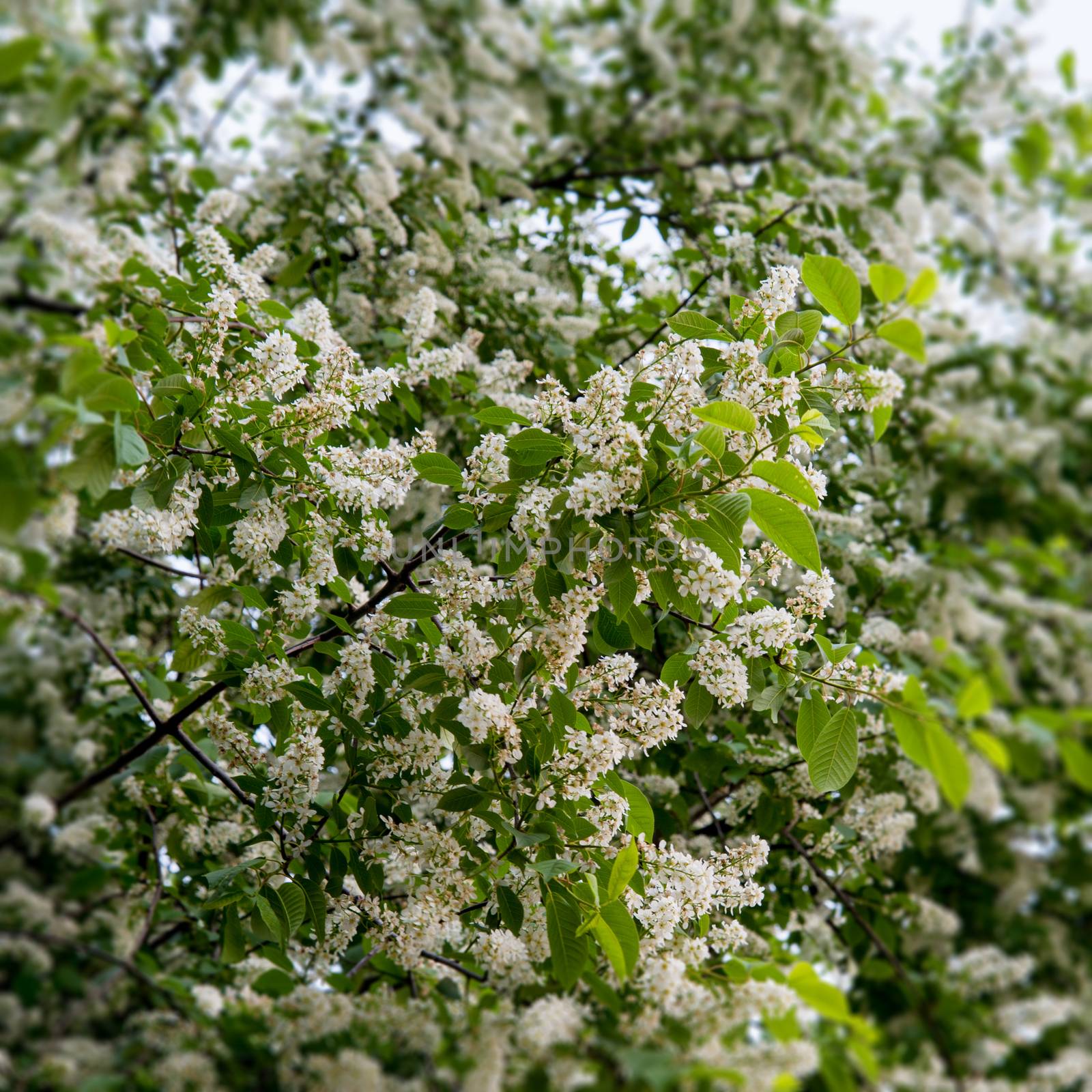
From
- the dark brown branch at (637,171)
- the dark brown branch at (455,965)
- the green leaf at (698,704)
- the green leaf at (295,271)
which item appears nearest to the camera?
the green leaf at (698,704)

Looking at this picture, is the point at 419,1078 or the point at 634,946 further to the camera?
the point at 419,1078

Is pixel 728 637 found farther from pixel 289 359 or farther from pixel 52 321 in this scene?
pixel 52 321

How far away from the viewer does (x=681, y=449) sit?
5.29 feet

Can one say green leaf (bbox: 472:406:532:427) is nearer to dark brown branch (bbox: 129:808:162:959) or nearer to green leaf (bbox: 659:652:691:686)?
green leaf (bbox: 659:652:691:686)

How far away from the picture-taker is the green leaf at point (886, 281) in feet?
4.40

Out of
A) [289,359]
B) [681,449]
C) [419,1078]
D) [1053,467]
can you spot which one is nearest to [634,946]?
[681,449]

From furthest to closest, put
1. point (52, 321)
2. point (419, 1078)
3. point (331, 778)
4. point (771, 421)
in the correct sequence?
1. point (419, 1078)
2. point (331, 778)
3. point (52, 321)
4. point (771, 421)

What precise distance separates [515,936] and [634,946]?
1.04 feet

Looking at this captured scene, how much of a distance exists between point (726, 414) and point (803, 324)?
15.4 inches

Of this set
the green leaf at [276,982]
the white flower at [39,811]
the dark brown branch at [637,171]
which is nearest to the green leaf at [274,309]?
the green leaf at [276,982]

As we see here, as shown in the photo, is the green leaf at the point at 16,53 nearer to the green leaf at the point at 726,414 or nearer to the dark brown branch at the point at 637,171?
the green leaf at the point at 726,414

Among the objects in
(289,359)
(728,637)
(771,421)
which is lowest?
(728,637)

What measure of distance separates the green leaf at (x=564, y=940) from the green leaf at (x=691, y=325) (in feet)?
3.51

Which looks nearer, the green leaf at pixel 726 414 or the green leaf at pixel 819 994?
the green leaf at pixel 819 994
